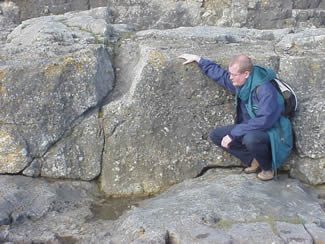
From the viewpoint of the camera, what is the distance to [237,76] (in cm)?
380

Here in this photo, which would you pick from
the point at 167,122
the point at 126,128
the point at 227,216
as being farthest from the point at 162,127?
the point at 227,216

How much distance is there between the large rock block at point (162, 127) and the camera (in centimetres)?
423

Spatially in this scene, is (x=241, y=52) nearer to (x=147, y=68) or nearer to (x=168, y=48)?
(x=168, y=48)

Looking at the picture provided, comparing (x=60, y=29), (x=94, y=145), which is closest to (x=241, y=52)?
(x=94, y=145)

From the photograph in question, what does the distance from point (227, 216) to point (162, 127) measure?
137 cm

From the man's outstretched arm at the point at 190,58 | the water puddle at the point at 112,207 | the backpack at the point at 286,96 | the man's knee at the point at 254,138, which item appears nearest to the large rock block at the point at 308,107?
the backpack at the point at 286,96

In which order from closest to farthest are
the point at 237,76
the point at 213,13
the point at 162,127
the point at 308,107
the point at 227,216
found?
the point at 227,216 < the point at 237,76 < the point at 308,107 < the point at 162,127 < the point at 213,13

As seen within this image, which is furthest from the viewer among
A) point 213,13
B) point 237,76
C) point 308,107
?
point 213,13

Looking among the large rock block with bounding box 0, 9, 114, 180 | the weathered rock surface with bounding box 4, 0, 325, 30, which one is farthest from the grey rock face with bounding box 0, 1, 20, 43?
the large rock block with bounding box 0, 9, 114, 180

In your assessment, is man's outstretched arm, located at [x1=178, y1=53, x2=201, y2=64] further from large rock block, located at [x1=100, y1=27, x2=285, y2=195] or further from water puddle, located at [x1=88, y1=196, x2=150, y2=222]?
water puddle, located at [x1=88, y1=196, x2=150, y2=222]

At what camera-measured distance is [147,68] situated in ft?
14.1

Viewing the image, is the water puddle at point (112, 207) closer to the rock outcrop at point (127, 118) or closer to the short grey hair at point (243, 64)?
the rock outcrop at point (127, 118)

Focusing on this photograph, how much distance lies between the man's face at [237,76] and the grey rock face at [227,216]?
99cm

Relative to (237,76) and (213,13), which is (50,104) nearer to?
(237,76)
